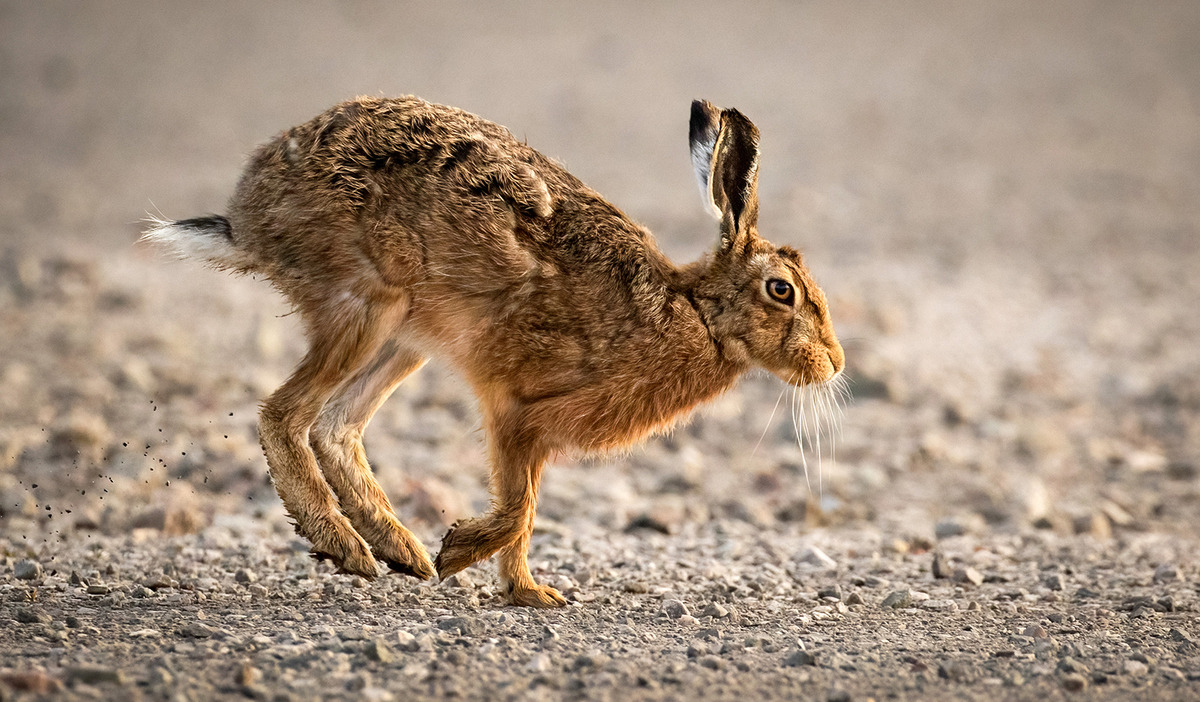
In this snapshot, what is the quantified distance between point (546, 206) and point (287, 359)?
483 centimetres

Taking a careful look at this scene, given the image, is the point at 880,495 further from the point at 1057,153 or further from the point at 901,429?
the point at 1057,153

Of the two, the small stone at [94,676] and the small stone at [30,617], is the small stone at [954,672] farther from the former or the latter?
the small stone at [30,617]

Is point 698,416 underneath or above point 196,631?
above

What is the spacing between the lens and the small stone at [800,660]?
178 inches

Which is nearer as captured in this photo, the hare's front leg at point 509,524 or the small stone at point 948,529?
the hare's front leg at point 509,524

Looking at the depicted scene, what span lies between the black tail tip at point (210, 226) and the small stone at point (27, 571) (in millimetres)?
1651

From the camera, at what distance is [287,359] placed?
9.80 metres

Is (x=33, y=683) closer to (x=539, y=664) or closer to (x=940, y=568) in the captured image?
(x=539, y=664)

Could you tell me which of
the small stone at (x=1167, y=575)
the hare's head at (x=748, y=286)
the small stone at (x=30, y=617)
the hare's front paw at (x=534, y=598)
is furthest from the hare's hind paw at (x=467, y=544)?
the small stone at (x=1167, y=575)

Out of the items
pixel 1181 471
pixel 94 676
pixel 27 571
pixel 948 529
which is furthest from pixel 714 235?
pixel 94 676

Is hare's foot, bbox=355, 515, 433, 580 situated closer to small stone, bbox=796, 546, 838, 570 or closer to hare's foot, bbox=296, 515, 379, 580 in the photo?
hare's foot, bbox=296, 515, 379, 580

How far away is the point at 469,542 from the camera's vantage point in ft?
17.3

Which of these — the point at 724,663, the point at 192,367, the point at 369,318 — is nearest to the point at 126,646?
the point at 369,318

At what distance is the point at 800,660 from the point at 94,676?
2.40 metres
